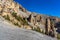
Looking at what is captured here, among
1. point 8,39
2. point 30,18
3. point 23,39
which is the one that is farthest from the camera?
point 30,18

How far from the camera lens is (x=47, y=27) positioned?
2891 inches

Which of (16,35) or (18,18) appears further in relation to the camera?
(18,18)

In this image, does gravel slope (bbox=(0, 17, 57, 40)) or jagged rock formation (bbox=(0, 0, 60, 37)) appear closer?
gravel slope (bbox=(0, 17, 57, 40))

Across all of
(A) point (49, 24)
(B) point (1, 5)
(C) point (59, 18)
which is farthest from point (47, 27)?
(C) point (59, 18)

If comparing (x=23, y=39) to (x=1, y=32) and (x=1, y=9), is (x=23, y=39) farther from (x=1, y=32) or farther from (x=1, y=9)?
(x=1, y=9)

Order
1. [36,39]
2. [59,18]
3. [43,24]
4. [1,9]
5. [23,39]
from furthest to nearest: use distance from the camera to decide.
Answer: [59,18] → [43,24] → [1,9] → [36,39] → [23,39]

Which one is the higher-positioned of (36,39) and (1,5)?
(1,5)

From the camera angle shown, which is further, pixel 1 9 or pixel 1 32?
pixel 1 9

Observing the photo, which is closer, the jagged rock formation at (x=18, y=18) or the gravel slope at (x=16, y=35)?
the gravel slope at (x=16, y=35)

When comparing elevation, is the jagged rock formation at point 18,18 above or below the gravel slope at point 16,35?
above

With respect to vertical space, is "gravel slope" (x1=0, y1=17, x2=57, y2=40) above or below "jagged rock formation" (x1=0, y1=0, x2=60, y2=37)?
below

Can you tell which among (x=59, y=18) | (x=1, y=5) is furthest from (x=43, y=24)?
(x=59, y=18)

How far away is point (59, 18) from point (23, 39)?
172547mm

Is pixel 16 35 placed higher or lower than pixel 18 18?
lower
